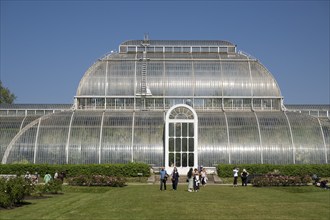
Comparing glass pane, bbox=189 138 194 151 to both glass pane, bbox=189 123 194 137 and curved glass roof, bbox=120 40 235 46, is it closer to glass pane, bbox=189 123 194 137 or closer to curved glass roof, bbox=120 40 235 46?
glass pane, bbox=189 123 194 137

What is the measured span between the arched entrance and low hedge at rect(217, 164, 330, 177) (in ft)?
15.8

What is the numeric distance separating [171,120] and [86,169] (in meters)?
13.0

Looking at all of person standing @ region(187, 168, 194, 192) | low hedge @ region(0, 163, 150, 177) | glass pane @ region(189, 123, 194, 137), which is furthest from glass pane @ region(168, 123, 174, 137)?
person standing @ region(187, 168, 194, 192)

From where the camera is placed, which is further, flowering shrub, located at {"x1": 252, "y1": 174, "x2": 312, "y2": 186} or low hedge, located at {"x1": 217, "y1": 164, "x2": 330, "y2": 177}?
low hedge, located at {"x1": 217, "y1": 164, "x2": 330, "y2": 177}

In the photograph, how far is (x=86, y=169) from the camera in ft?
188

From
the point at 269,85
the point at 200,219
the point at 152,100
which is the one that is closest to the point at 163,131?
the point at 152,100

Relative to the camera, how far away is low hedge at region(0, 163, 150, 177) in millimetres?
57156

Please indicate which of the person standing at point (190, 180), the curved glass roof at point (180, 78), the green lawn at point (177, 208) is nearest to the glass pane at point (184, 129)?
the curved glass roof at point (180, 78)

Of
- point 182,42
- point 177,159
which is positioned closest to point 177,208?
point 177,159

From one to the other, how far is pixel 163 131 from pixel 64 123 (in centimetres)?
1357

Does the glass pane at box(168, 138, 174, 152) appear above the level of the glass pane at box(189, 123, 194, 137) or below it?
below

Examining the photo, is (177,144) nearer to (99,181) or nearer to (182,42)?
(99,181)

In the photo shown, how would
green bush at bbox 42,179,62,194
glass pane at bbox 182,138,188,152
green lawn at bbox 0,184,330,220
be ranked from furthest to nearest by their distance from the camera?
glass pane at bbox 182,138,188,152 < green bush at bbox 42,179,62,194 < green lawn at bbox 0,184,330,220

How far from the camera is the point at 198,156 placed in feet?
201
